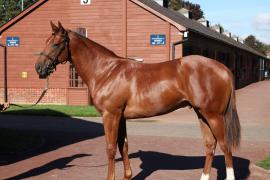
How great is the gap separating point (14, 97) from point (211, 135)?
63.3 feet

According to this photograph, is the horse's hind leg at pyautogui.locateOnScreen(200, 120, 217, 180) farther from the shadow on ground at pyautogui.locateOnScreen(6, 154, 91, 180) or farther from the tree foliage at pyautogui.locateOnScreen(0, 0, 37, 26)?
the tree foliage at pyautogui.locateOnScreen(0, 0, 37, 26)

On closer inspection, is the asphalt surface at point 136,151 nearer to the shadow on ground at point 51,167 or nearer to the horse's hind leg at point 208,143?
the shadow on ground at point 51,167

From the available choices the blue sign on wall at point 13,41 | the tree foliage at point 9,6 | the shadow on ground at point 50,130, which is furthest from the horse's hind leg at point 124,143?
the tree foliage at point 9,6

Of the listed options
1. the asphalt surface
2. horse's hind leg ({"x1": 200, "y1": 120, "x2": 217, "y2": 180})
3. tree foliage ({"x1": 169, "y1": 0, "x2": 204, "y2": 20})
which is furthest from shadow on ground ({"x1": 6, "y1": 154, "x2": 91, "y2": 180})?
tree foliage ({"x1": 169, "y1": 0, "x2": 204, "y2": 20})

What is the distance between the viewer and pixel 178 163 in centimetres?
833

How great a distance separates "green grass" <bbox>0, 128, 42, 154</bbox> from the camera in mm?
9630

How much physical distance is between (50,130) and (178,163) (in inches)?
242

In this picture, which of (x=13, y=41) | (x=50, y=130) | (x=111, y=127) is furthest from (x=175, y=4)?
(x=111, y=127)

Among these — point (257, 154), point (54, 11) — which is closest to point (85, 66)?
point (257, 154)

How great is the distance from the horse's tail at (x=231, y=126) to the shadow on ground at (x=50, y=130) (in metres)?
4.61

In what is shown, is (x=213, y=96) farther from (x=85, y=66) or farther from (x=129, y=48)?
(x=129, y=48)

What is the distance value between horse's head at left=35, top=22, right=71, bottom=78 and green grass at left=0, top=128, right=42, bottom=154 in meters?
4.00

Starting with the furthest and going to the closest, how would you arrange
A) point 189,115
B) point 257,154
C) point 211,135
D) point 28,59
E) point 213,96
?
point 28,59 → point 189,115 → point 257,154 → point 211,135 → point 213,96

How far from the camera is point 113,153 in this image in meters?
6.15
